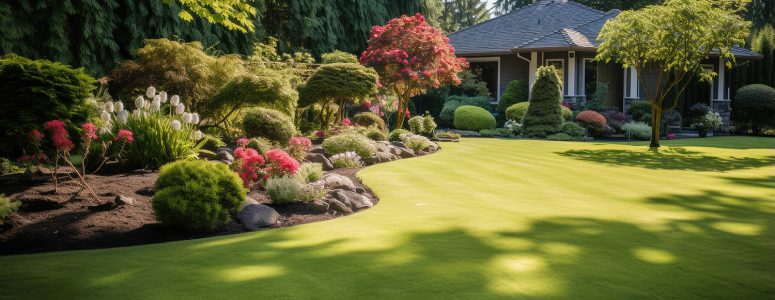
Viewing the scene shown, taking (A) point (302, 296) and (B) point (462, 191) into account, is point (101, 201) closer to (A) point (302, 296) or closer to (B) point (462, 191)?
(A) point (302, 296)

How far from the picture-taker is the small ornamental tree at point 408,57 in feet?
46.1

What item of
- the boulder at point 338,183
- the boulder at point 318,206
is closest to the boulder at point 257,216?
the boulder at point 318,206

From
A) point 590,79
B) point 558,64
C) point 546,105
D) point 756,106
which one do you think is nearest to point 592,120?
point 546,105

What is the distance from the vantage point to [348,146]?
9766 mm

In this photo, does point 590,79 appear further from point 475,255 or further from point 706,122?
point 475,255

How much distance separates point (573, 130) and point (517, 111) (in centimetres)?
294

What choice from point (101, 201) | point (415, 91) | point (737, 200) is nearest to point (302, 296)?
point (101, 201)

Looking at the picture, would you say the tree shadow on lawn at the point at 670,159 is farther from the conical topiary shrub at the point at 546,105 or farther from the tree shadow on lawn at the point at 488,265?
the tree shadow on lawn at the point at 488,265

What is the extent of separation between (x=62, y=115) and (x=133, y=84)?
3623 millimetres

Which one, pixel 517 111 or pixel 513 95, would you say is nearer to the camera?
pixel 517 111

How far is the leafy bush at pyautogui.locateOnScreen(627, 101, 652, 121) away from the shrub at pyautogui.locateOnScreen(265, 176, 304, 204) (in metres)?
18.4

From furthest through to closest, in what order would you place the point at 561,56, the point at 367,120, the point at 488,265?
the point at 561,56 < the point at 367,120 < the point at 488,265

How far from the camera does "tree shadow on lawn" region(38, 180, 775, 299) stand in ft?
10.9

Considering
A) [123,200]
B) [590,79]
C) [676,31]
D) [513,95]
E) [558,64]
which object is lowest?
[123,200]
